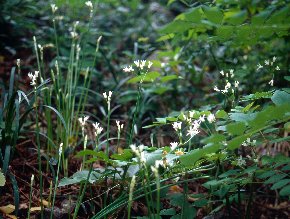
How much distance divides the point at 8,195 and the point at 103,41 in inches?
122

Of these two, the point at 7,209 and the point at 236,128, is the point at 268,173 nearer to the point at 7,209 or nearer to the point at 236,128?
the point at 236,128

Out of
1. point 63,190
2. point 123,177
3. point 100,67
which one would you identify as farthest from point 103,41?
point 123,177

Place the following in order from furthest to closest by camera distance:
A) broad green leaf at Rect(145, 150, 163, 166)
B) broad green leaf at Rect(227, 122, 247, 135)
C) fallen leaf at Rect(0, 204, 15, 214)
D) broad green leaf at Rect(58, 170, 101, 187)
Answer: fallen leaf at Rect(0, 204, 15, 214)
broad green leaf at Rect(58, 170, 101, 187)
broad green leaf at Rect(145, 150, 163, 166)
broad green leaf at Rect(227, 122, 247, 135)

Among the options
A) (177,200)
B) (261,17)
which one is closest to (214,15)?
(261,17)

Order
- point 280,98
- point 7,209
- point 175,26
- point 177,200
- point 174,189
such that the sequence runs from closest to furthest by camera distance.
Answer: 1. point 175,26
2. point 280,98
3. point 177,200
4. point 7,209
5. point 174,189

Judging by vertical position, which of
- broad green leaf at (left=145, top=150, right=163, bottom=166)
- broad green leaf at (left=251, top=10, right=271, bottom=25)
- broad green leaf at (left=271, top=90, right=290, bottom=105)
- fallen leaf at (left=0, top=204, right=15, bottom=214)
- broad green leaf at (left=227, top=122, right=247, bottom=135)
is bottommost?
fallen leaf at (left=0, top=204, right=15, bottom=214)

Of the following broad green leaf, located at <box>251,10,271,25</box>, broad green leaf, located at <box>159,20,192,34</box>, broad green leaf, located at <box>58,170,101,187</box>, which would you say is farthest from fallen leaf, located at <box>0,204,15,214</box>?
broad green leaf, located at <box>251,10,271,25</box>

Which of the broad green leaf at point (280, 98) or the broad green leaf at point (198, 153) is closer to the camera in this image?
the broad green leaf at point (198, 153)

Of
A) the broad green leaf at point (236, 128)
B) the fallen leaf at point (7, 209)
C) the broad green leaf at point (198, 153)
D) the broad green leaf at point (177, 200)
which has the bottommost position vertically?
the fallen leaf at point (7, 209)

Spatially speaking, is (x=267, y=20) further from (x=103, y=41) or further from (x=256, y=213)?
(x=103, y=41)

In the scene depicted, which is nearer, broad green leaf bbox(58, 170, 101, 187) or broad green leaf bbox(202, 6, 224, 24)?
broad green leaf bbox(202, 6, 224, 24)

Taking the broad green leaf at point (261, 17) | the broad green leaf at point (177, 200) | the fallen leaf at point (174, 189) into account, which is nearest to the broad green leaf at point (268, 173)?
the broad green leaf at point (177, 200)

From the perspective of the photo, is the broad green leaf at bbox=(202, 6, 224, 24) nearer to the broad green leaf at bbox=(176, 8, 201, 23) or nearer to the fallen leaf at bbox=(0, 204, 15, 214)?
the broad green leaf at bbox=(176, 8, 201, 23)

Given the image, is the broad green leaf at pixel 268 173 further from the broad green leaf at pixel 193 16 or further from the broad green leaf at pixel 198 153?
the broad green leaf at pixel 193 16
